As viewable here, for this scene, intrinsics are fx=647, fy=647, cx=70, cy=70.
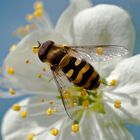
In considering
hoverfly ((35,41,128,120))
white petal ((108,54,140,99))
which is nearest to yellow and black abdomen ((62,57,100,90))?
hoverfly ((35,41,128,120))

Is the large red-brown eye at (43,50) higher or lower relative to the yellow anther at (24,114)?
higher

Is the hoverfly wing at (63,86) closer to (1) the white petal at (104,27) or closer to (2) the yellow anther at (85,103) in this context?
(2) the yellow anther at (85,103)

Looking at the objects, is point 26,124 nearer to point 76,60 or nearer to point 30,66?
point 30,66

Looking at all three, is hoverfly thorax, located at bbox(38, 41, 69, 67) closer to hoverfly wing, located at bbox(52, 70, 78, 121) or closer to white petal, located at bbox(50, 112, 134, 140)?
hoverfly wing, located at bbox(52, 70, 78, 121)

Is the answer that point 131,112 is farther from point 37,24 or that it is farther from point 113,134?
point 37,24

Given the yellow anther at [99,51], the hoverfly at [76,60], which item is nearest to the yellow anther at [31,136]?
the hoverfly at [76,60]

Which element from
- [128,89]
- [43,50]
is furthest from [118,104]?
[43,50]
